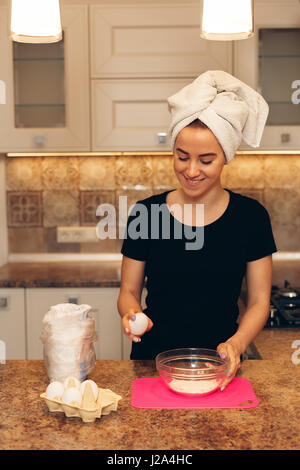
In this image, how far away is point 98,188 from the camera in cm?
318

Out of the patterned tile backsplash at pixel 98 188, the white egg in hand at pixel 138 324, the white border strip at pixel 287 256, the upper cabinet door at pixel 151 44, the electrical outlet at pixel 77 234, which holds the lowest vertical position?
the white border strip at pixel 287 256

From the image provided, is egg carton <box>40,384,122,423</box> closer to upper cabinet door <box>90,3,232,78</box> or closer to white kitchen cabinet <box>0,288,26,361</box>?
white kitchen cabinet <box>0,288,26,361</box>

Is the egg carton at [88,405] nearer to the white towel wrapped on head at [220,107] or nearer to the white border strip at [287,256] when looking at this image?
the white towel wrapped on head at [220,107]

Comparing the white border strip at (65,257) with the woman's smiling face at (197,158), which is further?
the white border strip at (65,257)

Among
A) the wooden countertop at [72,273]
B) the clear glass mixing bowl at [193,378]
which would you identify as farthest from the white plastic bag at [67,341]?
the wooden countertop at [72,273]

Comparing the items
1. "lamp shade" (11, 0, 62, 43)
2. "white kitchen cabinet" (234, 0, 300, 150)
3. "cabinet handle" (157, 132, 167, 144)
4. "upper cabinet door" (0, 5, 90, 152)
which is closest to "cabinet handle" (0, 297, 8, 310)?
"upper cabinet door" (0, 5, 90, 152)

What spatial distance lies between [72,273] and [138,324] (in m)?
1.56

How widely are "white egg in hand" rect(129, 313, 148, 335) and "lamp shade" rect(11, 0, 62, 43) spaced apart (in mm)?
667

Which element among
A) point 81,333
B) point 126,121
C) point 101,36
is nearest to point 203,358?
point 81,333

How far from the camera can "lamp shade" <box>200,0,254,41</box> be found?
3.95 feet

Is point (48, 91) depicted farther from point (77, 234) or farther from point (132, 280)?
point (132, 280)

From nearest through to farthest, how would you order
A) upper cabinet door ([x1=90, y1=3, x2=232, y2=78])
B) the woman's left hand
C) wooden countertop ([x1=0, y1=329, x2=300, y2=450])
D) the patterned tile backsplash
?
wooden countertop ([x1=0, y1=329, x2=300, y2=450]) → the woman's left hand → upper cabinet door ([x1=90, y1=3, x2=232, y2=78]) → the patterned tile backsplash

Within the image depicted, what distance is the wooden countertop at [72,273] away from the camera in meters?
2.61

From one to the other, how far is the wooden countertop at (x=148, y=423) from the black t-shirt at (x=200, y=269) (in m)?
0.28
